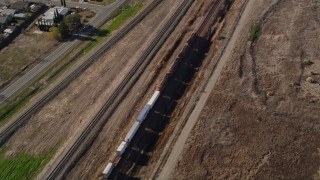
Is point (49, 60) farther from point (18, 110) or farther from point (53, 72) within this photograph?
point (18, 110)

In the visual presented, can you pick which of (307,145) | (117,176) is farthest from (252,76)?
(117,176)

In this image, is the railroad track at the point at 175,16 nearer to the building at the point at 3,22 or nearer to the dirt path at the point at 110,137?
the dirt path at the point at 110,137

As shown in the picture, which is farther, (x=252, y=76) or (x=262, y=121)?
(x=252, y=76)

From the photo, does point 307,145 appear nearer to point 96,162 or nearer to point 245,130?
point 245,130

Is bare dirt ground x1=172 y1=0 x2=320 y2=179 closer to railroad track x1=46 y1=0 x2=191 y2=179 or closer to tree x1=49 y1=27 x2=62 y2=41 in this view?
railroad track x1=46 y1=0 x2=191 y2=179

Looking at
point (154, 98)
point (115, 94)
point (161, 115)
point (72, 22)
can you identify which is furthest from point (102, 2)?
point (161, 115)

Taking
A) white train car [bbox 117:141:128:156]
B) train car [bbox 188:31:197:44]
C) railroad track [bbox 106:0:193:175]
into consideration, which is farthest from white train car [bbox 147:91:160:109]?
railroad track [bbox 106:0:193:175]

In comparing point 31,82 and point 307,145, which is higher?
point 307,145
